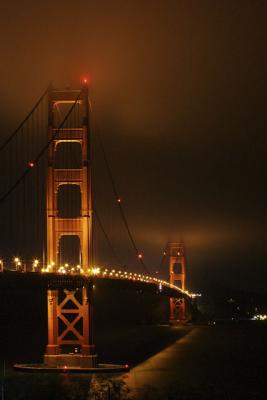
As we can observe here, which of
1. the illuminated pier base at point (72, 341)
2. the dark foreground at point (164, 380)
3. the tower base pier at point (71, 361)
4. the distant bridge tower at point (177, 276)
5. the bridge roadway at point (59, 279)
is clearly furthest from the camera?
the distant bridge tower at point (177, 276)

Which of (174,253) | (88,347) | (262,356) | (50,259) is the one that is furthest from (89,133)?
(174,253)

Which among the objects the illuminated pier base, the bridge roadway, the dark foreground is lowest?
the dark foreground

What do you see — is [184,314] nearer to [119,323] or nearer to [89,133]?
[119,323]

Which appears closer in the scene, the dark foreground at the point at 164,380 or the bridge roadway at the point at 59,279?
the dark foreground at the point at 164,380

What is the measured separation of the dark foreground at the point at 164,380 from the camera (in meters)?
31.4

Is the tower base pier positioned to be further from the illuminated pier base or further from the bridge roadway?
the bridge roadway

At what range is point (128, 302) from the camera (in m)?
110

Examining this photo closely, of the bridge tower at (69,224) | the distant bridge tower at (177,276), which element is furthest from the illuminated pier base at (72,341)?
the distant bridge tower at (177,276)

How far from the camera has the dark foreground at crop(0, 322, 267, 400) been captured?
3136 cm

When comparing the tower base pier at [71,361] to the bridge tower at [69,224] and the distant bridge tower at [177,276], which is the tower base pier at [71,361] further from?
the distant bridge tower at [177,276]

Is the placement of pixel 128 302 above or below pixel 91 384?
above

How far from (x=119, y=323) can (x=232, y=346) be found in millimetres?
42564

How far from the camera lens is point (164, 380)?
3794cm

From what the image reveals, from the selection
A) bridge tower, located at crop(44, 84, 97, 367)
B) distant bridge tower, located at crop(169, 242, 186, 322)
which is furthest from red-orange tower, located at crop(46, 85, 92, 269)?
distant bridge tower, located at crop(169, 242, 186, 322)
